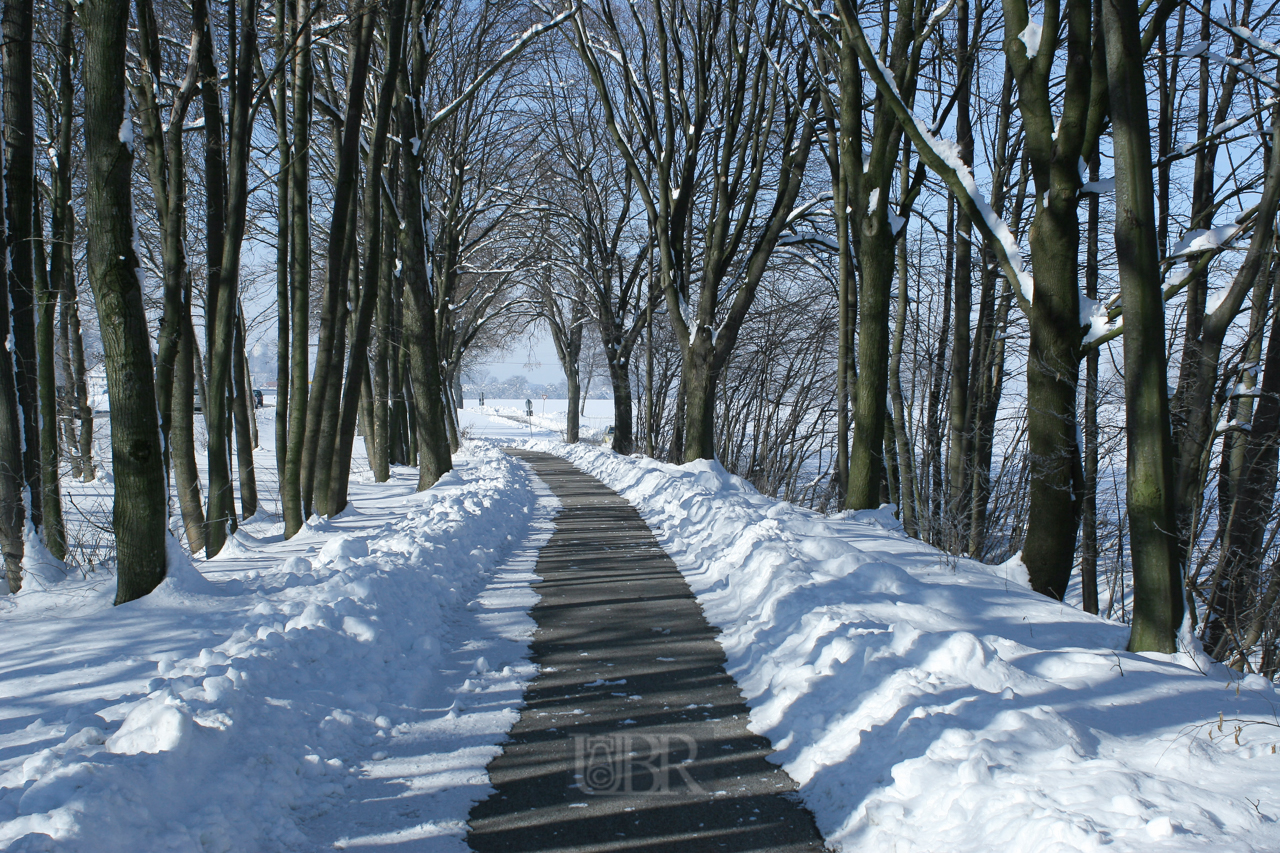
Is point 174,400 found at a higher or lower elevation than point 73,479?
higher

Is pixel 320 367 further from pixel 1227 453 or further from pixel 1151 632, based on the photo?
pixel 1227 453

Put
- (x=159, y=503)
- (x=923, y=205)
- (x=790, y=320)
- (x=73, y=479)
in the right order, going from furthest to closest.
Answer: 1. (x=790, y=320)
2. (x=73, y=479)
3. (x=923, y=205)
4. (x=159, y=503)

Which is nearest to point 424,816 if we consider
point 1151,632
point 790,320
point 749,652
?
point 749,652

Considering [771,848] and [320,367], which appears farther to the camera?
[320,367]

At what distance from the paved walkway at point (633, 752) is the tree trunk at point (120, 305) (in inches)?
127

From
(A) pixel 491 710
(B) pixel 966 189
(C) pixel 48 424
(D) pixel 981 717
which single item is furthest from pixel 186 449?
(D) pixel 981 717

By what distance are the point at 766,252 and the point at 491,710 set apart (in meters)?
11.8

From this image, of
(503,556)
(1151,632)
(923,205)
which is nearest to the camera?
(1151,632)

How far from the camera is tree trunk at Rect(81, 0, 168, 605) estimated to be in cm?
622

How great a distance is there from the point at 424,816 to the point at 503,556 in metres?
5.95

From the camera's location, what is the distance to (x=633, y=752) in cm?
402

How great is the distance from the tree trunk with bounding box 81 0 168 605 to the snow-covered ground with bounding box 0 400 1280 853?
18.4 inches

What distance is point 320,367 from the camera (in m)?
11.5

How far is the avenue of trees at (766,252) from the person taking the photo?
639cm
